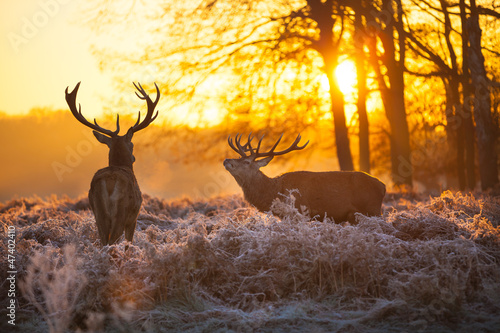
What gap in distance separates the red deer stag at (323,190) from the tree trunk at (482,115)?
8.41 meters

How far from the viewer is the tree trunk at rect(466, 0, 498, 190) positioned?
16.0m

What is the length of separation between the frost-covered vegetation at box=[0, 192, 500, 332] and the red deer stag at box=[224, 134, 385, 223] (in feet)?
6.71

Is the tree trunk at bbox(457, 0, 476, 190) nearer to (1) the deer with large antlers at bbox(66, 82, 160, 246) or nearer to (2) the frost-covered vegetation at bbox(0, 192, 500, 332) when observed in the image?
(2) the frost-covered vegetation at bbox(0, 192, 500, 332)

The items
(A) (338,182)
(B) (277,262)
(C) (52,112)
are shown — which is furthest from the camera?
(C) (52,112)

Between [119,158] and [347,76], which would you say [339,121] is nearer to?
[347,76]

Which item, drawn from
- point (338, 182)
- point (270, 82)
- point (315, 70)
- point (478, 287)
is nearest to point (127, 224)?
point (338, 182)

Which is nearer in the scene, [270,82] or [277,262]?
[277,262]

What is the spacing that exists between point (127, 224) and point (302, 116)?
490 inches

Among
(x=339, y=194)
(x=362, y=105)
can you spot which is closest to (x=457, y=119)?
(x=362, y=105)

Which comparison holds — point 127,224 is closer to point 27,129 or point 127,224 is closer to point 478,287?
point 478,287

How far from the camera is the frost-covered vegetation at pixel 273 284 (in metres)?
5.03

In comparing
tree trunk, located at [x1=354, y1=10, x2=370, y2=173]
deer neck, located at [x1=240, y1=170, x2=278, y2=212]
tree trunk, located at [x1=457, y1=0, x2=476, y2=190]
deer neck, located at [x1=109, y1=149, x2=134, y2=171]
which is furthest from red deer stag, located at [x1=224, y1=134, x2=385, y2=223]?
tree trunk, located at [x1=457, y1=0, x2=476, y2=190]

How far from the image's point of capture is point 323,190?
29.9ft

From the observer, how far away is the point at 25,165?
52.5 meters
